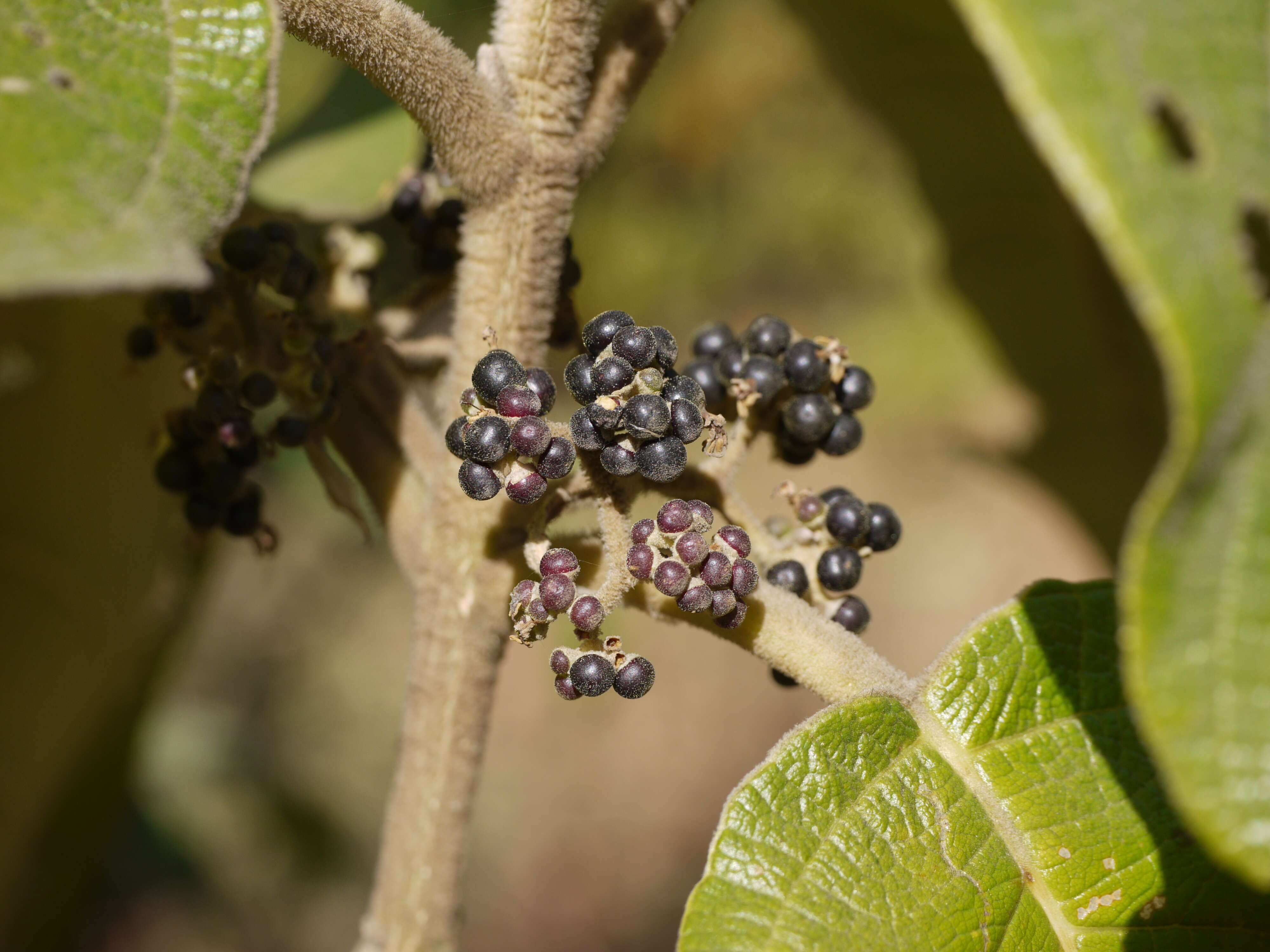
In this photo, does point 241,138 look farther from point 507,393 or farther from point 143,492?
point 143,492

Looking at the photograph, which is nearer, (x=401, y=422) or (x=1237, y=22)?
(x=1237, y=22)

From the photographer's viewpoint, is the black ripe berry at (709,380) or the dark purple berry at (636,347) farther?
the black ripe berry at (709,380)

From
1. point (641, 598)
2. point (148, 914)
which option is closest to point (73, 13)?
point (641, 598)

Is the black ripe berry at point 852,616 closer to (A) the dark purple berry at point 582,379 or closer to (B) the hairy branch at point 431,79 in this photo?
(A) the dark purple berry at point 582,379

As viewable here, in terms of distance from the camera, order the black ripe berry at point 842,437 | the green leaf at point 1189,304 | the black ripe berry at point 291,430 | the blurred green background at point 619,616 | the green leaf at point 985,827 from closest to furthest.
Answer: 1. the green leaf at point 1189,304
2. the green leaf at point 985,827
3. the black ripe berry at point 291,430
4. the black ripe berry at point 842,437
5. the blurred green background at point 619,616

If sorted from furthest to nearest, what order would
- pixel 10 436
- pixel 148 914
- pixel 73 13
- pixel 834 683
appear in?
pixel 148 914 → pixel 10 436 → pixel 834 683 → pixel 73 13

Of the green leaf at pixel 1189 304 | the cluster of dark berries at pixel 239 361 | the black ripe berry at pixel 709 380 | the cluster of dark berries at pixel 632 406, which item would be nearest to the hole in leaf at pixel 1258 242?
the green leaf at pixel 1189 304

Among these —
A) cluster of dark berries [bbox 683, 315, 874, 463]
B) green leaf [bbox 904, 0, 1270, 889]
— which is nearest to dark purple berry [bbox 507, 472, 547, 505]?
cluster of dark berries [bbox 683, 315, 874, 463]
